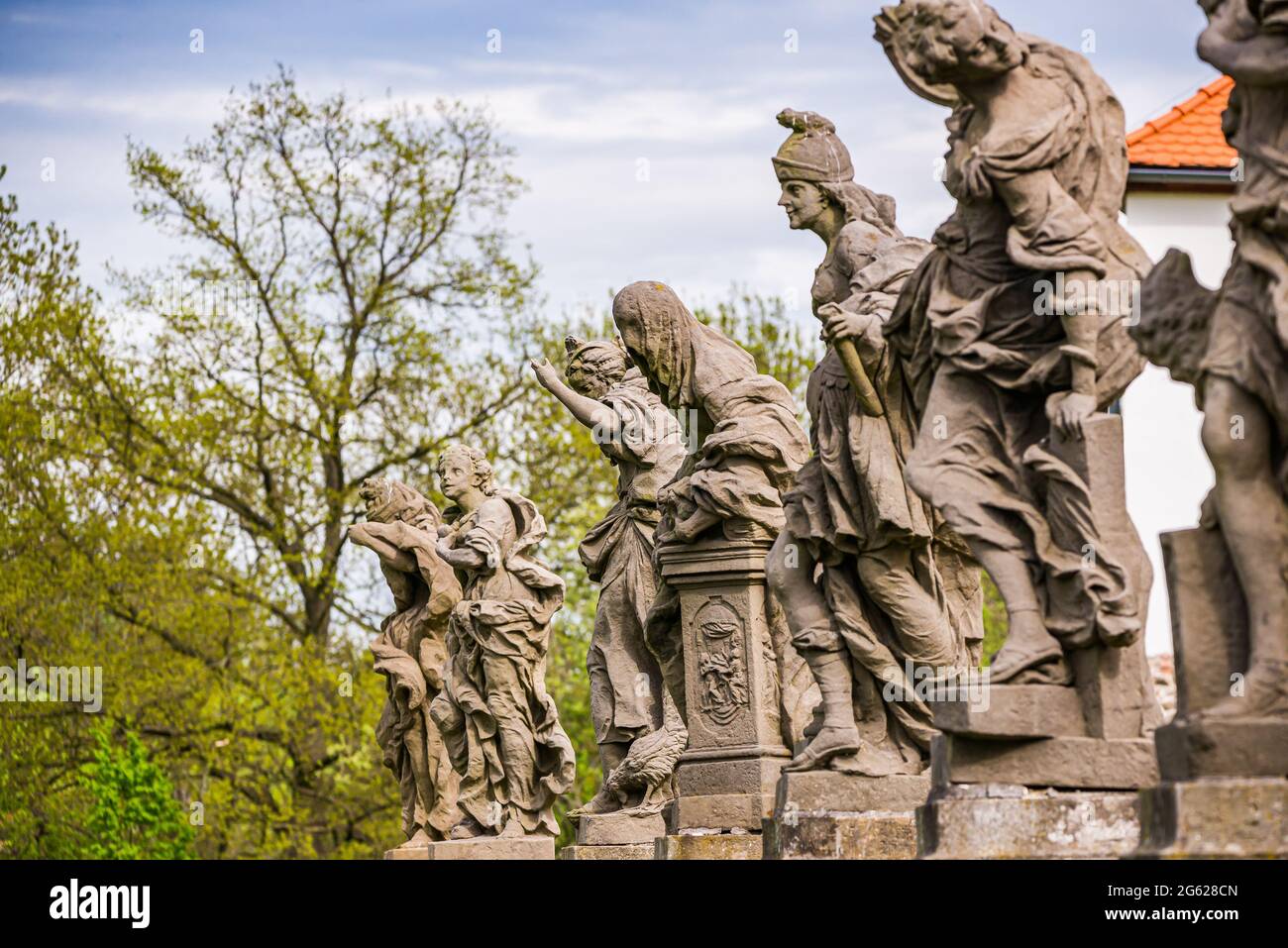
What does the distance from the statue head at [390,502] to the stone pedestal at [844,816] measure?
7906 mm

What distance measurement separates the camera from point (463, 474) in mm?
15969

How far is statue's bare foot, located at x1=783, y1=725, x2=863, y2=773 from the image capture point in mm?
9594

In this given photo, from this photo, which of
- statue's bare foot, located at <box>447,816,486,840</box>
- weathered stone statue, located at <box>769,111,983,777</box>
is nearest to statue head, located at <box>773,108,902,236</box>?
weathered stone statue, located at <box>769,111,983,777</box>

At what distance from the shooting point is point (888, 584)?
31.5 feet

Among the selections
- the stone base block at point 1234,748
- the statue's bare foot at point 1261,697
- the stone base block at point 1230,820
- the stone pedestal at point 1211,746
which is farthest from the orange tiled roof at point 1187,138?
the stone base block at point 1230,820

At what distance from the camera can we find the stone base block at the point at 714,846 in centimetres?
1107

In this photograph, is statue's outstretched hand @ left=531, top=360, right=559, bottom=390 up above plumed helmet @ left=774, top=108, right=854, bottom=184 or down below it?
below

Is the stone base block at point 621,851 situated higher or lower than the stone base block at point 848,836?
lower

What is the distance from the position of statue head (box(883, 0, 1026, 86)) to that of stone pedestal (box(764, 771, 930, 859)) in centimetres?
310

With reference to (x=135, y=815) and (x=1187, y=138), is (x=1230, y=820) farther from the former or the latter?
(x=1187, y=138)

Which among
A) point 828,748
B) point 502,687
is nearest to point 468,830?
point 502,687

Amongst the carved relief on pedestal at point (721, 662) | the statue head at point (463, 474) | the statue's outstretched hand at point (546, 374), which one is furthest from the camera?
the statue head at point (463, 474)

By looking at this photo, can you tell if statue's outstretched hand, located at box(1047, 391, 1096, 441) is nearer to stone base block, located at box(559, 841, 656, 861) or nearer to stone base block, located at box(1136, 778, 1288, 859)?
stone base block, located at box(1136, 778, 1288, 859)

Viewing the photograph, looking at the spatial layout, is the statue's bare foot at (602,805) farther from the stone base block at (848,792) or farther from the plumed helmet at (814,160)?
the plumed helmet at (814,160)
